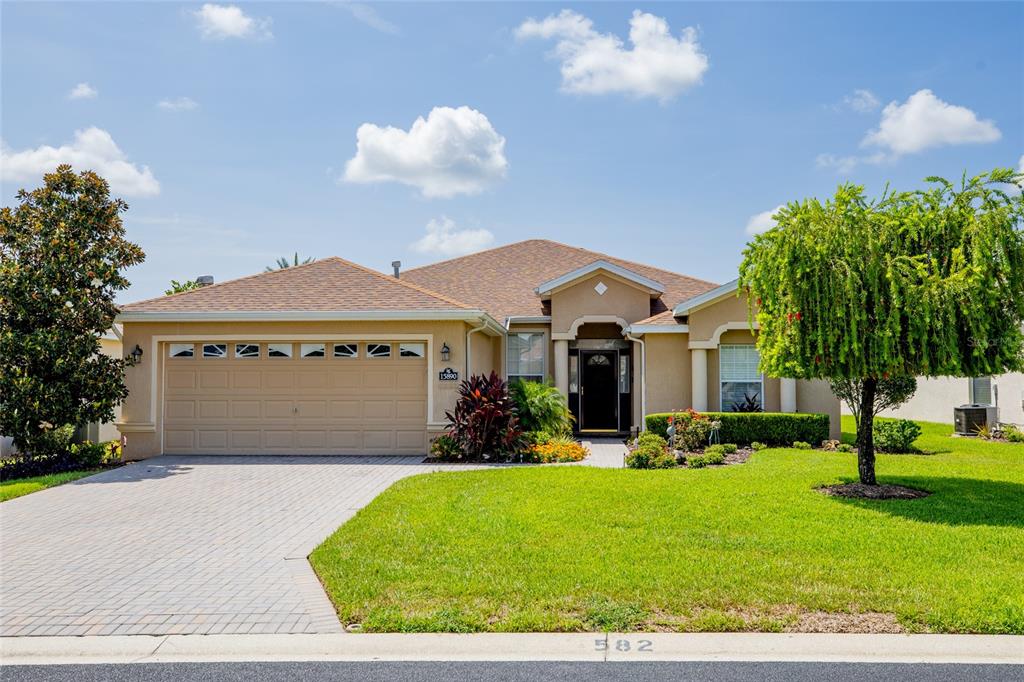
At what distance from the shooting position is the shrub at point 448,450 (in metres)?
14.0

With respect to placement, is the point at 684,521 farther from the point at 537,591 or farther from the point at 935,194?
the point at 935,194

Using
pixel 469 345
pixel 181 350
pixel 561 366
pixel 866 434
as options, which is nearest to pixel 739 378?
pixel 561 366

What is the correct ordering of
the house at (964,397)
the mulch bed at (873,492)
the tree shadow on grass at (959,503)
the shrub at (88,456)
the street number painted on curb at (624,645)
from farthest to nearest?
the house at (964,397) < the shrub at (88,456) < the mulch bed at (873,492) < the tree shadow on grass at (959,503) < the street number painted on curb at (624,645)

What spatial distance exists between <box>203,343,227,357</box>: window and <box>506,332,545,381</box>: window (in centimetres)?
724

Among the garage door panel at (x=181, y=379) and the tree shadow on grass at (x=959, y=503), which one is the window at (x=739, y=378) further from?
the garage door panel at (x=181, y=379)

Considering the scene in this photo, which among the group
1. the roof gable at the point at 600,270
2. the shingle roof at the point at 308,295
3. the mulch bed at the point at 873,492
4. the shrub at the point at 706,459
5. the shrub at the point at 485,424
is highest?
the roof gable at the point at 600,270

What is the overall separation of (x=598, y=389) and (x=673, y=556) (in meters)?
12.5

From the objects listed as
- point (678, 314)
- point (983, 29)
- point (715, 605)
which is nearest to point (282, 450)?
point (678, 314)

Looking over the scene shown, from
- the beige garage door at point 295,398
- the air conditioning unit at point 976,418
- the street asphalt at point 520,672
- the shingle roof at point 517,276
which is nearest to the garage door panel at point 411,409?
the beige garage door at point 295,398

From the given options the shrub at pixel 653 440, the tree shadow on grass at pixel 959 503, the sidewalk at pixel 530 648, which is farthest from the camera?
the shrub at pixel 653 440

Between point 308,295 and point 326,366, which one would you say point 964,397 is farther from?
point 308,295

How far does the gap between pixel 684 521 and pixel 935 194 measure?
5540 millimetres

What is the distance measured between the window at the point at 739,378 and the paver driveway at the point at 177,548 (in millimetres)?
7650

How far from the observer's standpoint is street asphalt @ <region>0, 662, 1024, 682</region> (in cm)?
449
